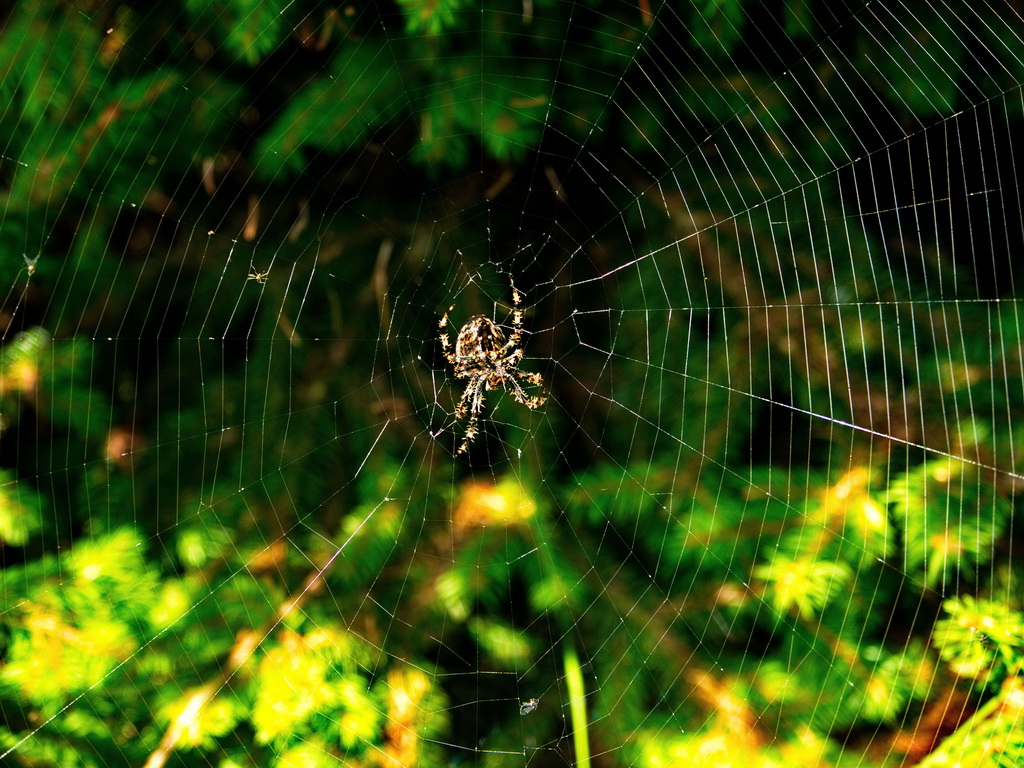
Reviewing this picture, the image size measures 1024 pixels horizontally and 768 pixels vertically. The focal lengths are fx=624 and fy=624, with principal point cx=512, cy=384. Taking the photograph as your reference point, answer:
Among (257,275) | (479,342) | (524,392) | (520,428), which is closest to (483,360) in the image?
(479,342)

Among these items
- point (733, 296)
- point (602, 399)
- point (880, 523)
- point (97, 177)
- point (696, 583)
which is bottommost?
point (696, 583)

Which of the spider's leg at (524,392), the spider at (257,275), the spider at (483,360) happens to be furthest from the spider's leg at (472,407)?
the spider at (257,275)

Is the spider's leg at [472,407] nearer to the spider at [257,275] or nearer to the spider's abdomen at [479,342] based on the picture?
the spider's abdomen at [479,342]

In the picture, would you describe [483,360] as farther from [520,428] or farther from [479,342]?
[520,428]

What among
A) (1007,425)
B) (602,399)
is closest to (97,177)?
(602,399)

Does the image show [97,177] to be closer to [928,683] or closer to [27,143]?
[27,143]
